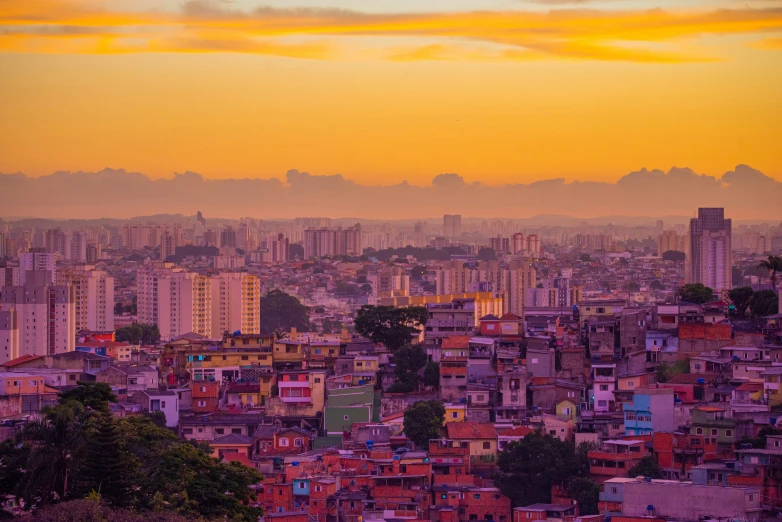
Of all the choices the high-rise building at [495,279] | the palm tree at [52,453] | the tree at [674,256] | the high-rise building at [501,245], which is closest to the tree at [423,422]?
the palm tree at [52,453]

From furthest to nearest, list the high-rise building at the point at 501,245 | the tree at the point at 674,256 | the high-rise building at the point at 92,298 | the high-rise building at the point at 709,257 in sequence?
the high-rise building at the point at 501,245
the tree at the point at 674,256
the high-rise building at the point at 709,257
the high-rise building at the point at 92,298

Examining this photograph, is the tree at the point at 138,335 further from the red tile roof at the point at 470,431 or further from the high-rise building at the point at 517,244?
the high-rise building at the point at 517,244

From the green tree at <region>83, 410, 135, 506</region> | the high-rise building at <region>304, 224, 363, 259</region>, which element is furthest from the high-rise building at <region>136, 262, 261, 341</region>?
the high-rise building at <region>304, 224, 363, 259</region>

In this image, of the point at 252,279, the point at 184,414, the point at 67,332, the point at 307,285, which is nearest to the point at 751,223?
the point at 307,285

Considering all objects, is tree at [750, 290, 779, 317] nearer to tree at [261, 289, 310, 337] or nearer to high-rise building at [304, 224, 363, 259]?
tree at [261, 289, 310, 337]

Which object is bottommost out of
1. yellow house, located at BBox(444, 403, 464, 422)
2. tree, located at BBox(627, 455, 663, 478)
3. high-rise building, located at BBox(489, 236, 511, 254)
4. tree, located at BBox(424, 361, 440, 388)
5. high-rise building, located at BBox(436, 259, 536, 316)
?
tree, located at BBox(627, 455, 663, 478)

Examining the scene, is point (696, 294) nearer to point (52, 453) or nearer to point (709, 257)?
point (52, 453)

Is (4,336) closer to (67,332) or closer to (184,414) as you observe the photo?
(67,332)
